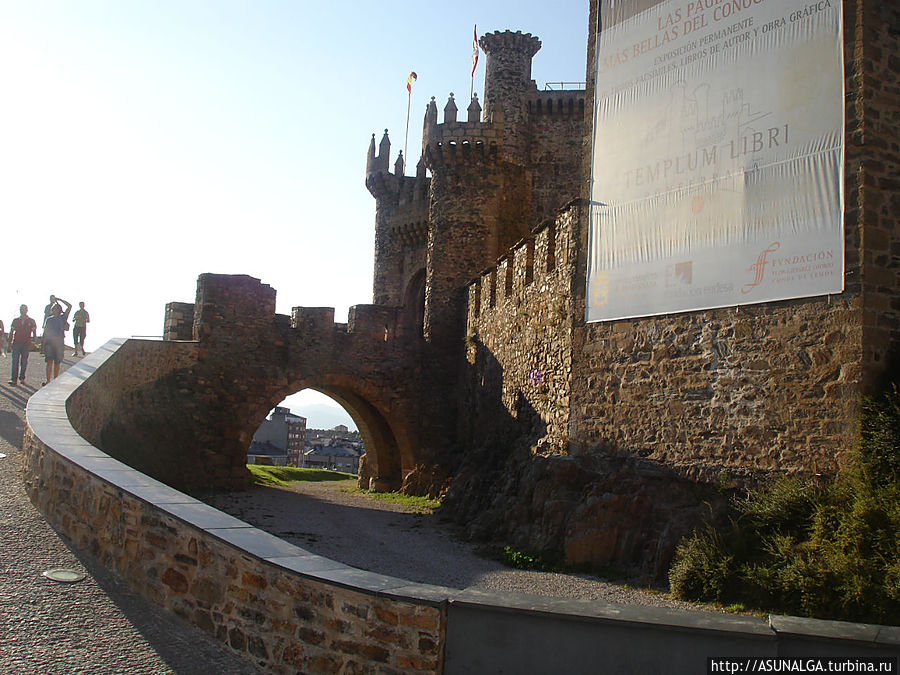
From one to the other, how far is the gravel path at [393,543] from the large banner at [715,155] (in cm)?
336

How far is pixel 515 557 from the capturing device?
9.95m

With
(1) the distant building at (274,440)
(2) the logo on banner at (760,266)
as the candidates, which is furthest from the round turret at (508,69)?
(1) the distant building at (274,440)

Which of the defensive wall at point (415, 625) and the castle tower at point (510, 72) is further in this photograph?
the castle tower at point (510, 72)

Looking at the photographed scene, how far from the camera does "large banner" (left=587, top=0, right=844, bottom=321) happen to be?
8.18 metres

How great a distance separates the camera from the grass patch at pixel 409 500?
48.8ft

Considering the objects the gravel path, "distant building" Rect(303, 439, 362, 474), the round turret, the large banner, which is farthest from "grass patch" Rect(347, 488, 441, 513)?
"distant building" Rect(303, 439, 362, 474)

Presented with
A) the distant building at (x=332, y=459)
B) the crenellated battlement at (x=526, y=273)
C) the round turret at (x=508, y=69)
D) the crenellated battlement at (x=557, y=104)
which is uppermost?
the round turret at (x=508, y=69)

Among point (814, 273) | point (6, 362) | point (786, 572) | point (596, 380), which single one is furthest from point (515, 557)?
point (6, 362)

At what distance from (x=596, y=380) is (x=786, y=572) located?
4051mm

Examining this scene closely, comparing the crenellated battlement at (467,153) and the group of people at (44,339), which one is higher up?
the crenellated battlement at (467,153)

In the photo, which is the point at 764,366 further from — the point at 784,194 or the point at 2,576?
the point at 2,576

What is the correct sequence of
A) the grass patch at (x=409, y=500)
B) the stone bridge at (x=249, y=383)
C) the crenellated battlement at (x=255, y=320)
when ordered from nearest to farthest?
the stone bridge at (x=249, y=383), the grass patch at (x=409, y=500), the crenellated battlement at (x=255, y=320)

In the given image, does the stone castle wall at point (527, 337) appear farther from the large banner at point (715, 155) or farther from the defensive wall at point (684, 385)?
the large banner at point (715, 155)

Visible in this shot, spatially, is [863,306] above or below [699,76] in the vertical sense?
below
